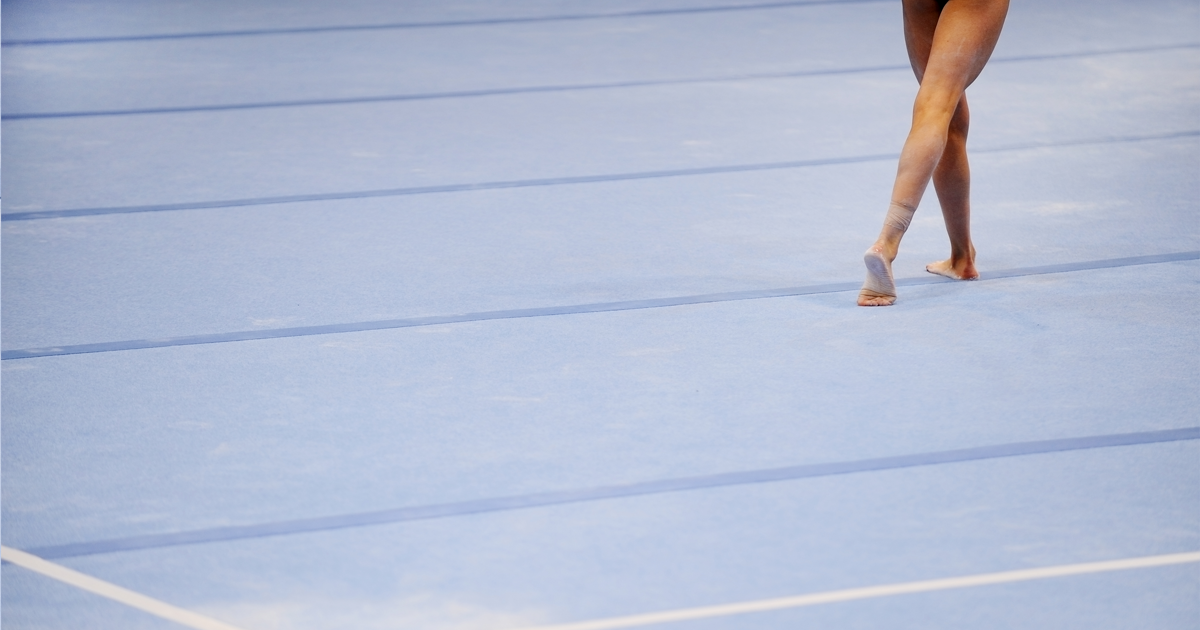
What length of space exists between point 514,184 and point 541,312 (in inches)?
40.3

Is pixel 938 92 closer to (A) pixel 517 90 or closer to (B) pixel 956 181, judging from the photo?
(B) pixel 956 181

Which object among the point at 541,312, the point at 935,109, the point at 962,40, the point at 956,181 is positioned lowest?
the point at 541,312

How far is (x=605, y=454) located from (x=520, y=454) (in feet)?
0.41

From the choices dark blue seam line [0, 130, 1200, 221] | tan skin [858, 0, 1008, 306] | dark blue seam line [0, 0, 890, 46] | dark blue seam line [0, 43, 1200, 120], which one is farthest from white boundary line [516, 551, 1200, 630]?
dark blue seam line [0, 0, 890, 46]

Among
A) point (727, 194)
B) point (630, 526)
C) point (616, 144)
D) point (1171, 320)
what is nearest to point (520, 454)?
point (630, 526)

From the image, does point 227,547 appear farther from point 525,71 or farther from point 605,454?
point 525,71

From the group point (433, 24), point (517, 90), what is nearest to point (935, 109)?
point (517, 90)

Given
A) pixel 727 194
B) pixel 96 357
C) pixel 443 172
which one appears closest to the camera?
pixel 96 357

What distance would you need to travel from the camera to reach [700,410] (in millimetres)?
2184

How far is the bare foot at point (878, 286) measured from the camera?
2604 mm

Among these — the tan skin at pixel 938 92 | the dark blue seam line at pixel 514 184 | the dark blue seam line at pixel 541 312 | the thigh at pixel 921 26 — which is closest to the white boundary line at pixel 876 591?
the tan skin at pixel 938 92

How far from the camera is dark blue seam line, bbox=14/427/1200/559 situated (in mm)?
1810

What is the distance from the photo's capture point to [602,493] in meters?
1.90

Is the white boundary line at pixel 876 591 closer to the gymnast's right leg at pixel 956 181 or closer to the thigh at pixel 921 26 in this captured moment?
the gymnast's right leg at pixel 956 181
